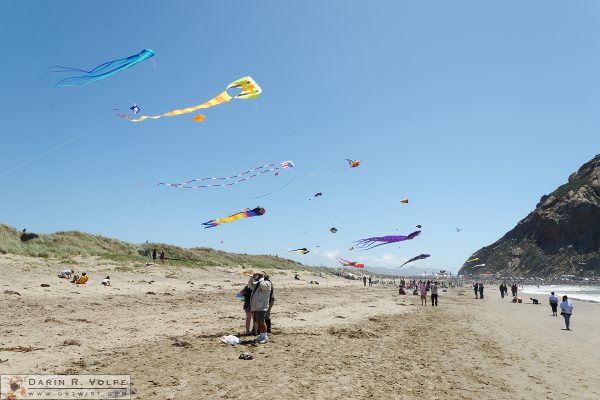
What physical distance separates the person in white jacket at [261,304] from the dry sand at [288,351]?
429mm

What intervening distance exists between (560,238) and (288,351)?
13616cm

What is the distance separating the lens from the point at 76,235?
40.3 meters

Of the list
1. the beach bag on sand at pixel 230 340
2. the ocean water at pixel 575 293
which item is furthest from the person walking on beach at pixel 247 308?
the ocean water at pixel 575 293

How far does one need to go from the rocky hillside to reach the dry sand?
372ft

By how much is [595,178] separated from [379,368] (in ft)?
493

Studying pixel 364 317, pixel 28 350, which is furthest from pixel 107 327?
pixel 364 317

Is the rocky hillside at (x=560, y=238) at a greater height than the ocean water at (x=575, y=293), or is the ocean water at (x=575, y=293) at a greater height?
the rocky hillside at (x=560, y=238)

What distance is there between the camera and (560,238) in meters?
119

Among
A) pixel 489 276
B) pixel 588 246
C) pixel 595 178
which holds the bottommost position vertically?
pixel 489 276

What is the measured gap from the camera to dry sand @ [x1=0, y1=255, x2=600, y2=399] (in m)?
7.20

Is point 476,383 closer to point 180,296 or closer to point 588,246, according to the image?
point 180,296

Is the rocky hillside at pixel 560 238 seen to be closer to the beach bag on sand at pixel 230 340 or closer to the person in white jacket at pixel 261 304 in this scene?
the person in white jacket at pixel 261 304

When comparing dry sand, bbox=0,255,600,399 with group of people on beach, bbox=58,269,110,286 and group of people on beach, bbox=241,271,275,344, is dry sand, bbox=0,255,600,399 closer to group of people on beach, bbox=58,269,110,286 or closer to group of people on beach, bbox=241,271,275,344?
group of people on beach, bbox=241,271,275,344

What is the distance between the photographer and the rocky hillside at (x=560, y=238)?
112m
